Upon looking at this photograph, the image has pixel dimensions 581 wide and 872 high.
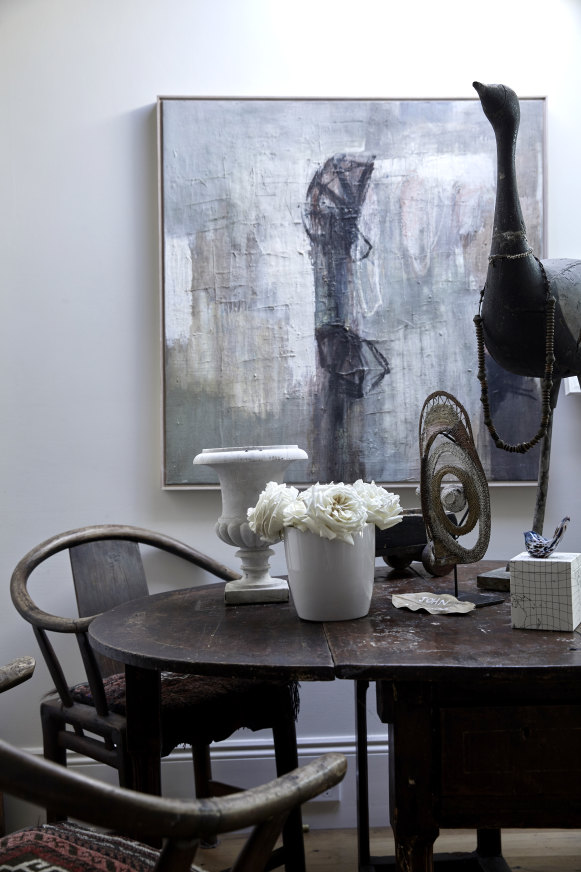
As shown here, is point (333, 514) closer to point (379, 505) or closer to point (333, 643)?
point (379, 505)

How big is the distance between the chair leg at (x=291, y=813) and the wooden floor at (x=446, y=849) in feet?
1.18

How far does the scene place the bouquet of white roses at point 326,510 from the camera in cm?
142

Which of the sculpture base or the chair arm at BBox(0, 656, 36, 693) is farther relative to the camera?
the sculpture base

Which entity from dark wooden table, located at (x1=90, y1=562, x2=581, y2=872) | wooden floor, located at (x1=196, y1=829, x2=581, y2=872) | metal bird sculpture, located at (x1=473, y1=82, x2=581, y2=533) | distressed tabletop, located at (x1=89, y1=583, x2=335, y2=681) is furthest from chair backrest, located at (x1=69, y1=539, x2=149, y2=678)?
metal bird sculpture, located at (x1=473, y1=82, x2=581, y2=533)

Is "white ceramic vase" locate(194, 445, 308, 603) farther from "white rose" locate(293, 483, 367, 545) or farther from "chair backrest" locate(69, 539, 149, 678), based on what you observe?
"chair backrest" locate(69, 539, 149, 678)

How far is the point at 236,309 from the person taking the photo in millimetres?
2527

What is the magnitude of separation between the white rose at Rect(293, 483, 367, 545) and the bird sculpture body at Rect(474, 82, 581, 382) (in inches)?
26.1

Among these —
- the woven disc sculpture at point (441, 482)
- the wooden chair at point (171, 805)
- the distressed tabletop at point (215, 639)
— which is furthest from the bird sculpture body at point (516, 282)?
the wooden chair at point (171, 805)

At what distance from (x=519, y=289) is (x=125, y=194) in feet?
4.58

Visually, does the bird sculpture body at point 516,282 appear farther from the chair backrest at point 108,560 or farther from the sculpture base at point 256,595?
the chair backrest at point 108,560

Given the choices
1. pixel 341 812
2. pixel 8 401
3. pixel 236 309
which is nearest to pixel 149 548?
pixel 8 401

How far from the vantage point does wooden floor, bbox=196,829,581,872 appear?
219cm

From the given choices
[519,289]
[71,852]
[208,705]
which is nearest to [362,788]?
[208,705]

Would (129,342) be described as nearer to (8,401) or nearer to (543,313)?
(8,401)
